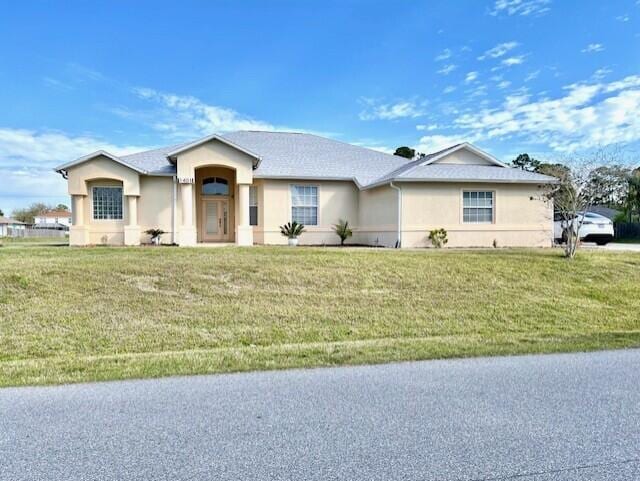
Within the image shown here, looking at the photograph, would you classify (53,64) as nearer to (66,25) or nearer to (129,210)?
(66,25)

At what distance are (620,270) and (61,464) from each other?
15.3m

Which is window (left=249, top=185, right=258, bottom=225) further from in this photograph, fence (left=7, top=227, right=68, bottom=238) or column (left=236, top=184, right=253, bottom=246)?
fence (left=7, top=227, right=68, bottom=238)

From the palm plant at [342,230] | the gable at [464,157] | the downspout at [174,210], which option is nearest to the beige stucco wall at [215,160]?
the downspout at [174,210]

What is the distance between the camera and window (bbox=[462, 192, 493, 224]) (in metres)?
20.0

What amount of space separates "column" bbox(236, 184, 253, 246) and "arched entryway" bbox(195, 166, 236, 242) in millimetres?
1984

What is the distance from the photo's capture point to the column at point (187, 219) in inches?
760

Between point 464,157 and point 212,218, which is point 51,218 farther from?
point 464,157

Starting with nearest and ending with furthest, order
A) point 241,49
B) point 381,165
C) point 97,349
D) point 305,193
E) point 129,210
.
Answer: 1. point 97,349
2. point 241,49
3. point 129,210
4. point 305,193
5. point 381,165

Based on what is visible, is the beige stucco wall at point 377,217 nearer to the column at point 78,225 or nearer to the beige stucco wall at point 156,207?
the beige stucco wall at point 156,207

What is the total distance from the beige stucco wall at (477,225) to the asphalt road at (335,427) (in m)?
13.7

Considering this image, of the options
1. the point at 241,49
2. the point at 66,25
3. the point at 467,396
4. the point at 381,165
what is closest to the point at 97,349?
the point at 467,396

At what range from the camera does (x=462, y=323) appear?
9992 millimetres

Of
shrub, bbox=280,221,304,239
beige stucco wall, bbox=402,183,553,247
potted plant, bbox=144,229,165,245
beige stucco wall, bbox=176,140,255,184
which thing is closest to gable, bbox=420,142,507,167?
beige stucco wall, bbox=402,183,553,247

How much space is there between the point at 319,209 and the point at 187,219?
19.3 ft
